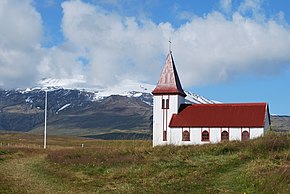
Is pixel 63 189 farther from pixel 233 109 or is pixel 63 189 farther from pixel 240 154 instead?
pixel 233 109

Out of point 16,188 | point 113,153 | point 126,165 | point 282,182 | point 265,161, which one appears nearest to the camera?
point 282,182

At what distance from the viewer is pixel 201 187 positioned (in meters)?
17.7

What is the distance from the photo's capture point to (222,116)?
51.7 meters

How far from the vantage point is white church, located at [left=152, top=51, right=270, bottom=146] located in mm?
50062

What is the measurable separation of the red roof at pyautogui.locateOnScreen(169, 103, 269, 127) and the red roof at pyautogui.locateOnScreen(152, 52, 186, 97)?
2671 millimetres

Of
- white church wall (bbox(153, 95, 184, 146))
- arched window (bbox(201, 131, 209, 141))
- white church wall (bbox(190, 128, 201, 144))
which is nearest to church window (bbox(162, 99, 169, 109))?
white church wall (bbox(153, 95, 184, 146))

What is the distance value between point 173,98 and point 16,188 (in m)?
36.6

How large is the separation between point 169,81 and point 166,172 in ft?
112

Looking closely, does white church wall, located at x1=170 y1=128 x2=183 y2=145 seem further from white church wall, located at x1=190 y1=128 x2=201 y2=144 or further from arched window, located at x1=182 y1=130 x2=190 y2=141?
white church wall, located at x1=190 y1=128 x2=201 y2=144

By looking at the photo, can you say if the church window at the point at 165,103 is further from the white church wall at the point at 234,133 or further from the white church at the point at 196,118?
the white church wall at the point at 234,133

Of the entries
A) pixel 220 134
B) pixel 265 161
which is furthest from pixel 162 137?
pixel 265 161

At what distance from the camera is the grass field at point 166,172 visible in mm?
17658

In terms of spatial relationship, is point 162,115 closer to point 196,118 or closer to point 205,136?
point 196,118

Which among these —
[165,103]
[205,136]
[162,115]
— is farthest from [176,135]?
[165,103]
